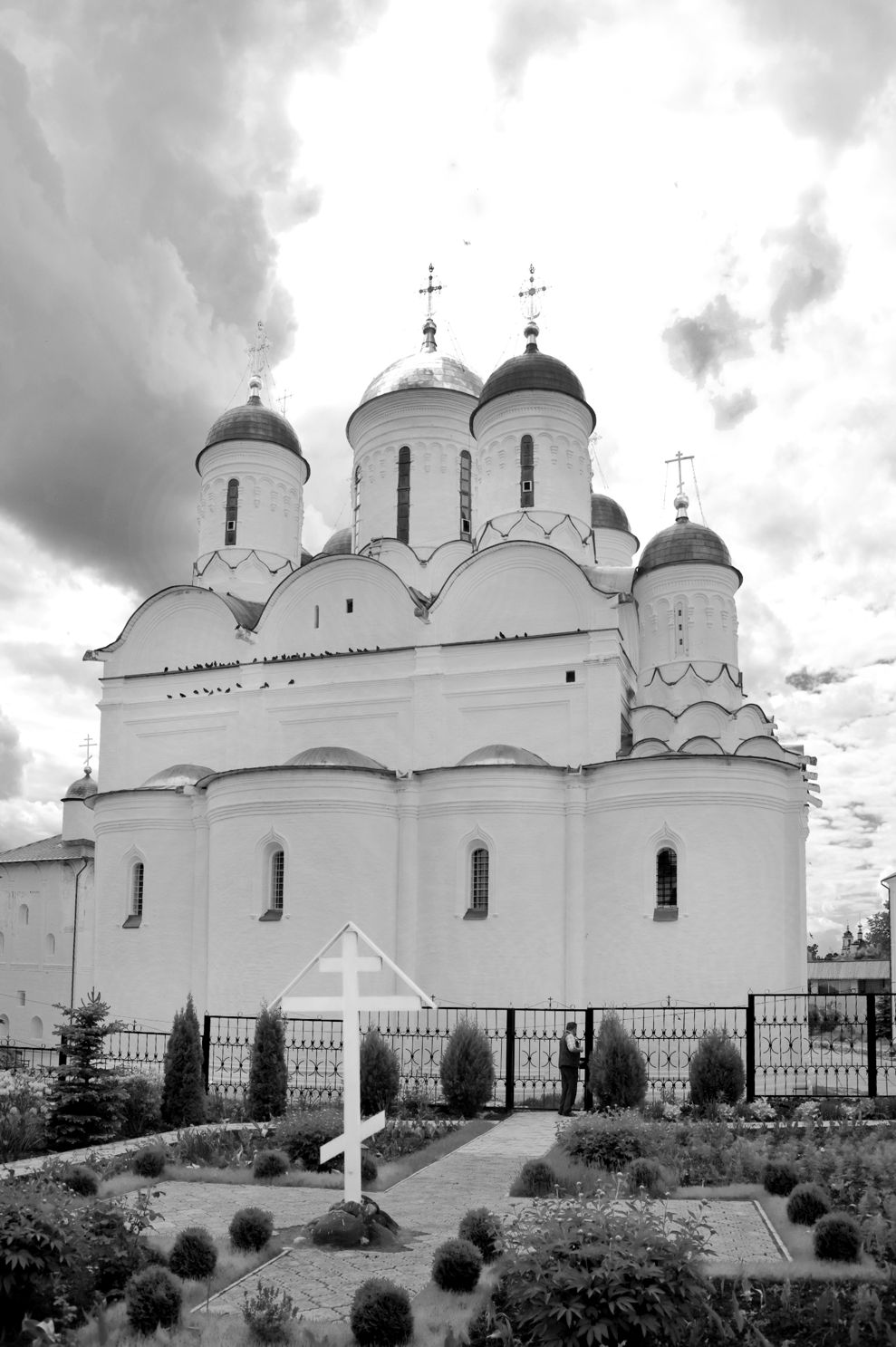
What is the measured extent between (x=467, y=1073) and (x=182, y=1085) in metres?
3.07

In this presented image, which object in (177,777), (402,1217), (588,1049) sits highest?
(177,777)

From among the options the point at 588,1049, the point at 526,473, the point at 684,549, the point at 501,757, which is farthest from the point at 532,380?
the point at 588,1049

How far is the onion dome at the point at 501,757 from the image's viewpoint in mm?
19516

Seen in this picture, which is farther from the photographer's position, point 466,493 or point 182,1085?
point 466,493

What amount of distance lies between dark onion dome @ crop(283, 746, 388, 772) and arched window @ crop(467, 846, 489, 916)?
2.03 meters

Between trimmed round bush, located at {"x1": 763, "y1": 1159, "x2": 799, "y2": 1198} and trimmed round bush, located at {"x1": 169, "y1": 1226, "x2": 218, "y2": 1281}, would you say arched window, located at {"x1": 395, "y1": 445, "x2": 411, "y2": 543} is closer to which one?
trimmed round bush, located at {"x1": 763, "y1": 1159, "x2": 799, "y2": 1198}

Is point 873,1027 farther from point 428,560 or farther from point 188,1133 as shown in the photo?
point 428,560

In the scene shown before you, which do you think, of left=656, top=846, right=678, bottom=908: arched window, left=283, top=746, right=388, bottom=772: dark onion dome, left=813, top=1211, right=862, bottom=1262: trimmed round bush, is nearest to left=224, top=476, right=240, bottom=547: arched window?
left=283, top=746, right=388, bottom=772: dark onion dome

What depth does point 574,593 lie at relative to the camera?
2120cm

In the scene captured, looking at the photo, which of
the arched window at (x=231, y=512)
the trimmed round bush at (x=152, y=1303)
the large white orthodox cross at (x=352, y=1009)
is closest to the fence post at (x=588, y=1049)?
the large white orthodox cross at (x=352, y=1009)

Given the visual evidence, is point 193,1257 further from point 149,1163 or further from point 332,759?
point 332,759

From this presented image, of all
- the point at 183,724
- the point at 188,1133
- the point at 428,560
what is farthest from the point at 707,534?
the point at 188,1133

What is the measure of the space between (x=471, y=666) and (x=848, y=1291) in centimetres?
1592

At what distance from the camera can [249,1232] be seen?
22.1 feet
